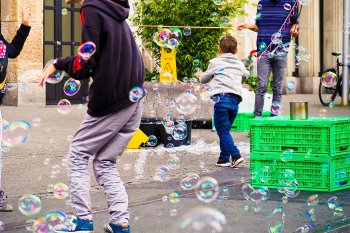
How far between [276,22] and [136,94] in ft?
18.7

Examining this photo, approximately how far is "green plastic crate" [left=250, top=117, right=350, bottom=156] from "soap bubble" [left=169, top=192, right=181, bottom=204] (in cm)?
81

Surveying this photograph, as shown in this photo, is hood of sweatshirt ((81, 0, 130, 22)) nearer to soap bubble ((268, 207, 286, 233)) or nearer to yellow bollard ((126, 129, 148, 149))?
soap bubble ((268, 207, 286, 233))

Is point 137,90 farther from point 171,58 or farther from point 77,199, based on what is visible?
point 171,58

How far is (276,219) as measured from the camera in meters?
5.55

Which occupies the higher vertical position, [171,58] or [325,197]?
[171,58]

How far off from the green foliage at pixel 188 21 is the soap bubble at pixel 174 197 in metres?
7.23

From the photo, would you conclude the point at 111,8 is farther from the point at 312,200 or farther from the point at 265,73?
the point at 265,73

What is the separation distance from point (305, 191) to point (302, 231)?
161 cm

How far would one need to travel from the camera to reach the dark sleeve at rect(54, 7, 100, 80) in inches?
188

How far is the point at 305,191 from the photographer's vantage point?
22.1ft

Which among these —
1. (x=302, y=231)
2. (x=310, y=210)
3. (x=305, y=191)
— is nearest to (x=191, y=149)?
(x=305, y=191)

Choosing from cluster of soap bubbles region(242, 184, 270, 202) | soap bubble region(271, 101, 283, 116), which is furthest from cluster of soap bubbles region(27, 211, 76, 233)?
soap bubble region(271, 101, 283, 116)

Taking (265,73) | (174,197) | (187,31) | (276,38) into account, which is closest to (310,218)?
(174,197)

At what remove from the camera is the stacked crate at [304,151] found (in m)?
6.65
